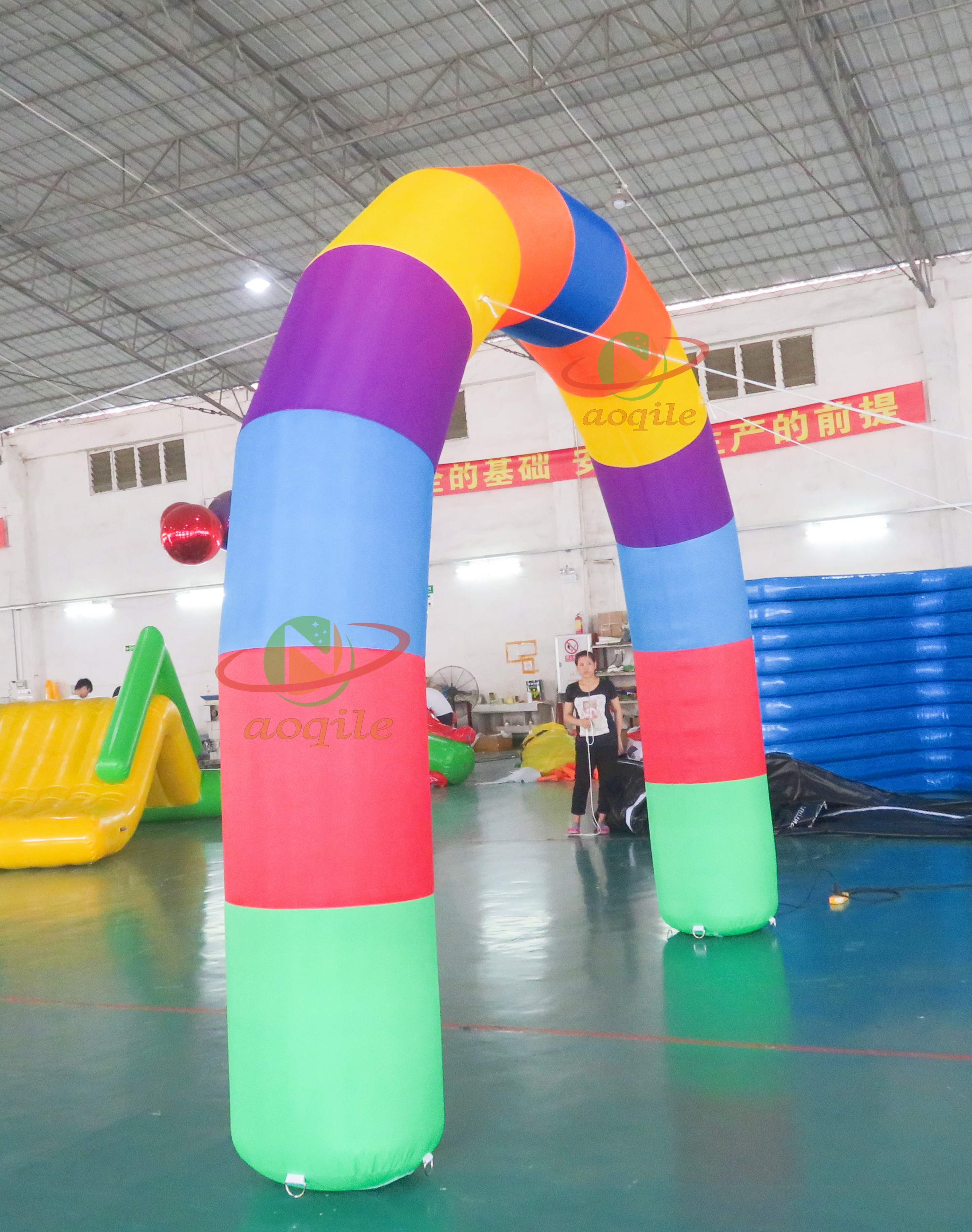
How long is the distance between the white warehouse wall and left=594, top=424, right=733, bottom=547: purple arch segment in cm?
659

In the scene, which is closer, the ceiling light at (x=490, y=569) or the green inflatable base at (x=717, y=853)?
the green inflatable base at (x=717, y=853)

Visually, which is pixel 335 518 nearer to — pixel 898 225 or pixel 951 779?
pixel 951 779

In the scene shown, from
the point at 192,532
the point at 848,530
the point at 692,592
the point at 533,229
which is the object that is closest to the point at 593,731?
the point at 692,592

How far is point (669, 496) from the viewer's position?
13.1 feet

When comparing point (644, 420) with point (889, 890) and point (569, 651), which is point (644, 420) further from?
point (569, 651)

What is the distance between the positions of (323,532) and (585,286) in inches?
62.7

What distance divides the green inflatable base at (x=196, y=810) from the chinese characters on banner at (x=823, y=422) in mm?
7169

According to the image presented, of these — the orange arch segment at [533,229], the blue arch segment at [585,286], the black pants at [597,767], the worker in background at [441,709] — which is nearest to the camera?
the orange arch segment at [533,229]

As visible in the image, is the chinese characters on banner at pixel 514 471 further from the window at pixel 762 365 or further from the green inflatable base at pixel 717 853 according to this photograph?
the green inflatable base at pixel 717 853

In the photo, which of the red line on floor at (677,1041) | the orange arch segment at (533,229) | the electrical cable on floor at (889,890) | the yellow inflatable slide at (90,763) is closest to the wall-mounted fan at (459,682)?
the yellow inflatable slide at (90,763)

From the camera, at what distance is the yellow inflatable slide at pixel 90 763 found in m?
7.39

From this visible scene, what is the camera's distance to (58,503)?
18984 mm

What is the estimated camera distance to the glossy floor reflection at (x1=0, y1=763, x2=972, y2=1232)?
219 cm

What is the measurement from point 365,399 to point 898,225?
463 inches
